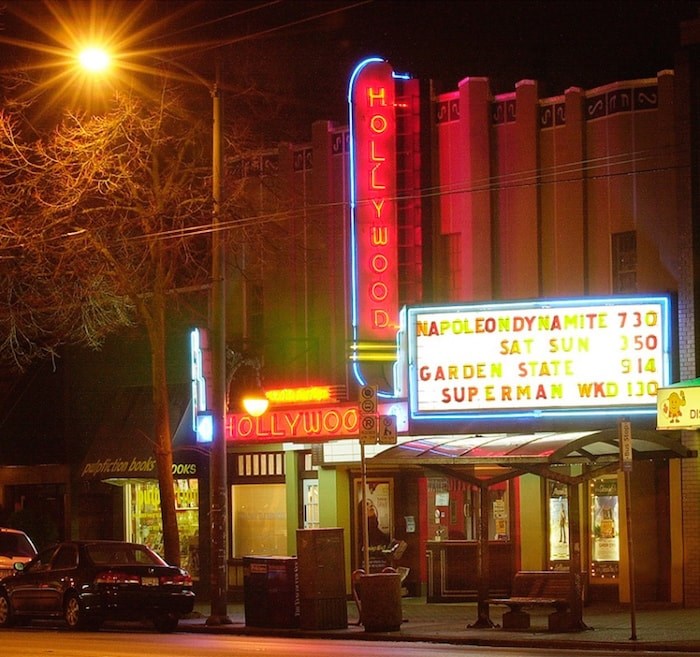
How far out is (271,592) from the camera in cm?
2369

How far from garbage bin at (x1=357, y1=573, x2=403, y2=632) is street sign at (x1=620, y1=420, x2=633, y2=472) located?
4.31m

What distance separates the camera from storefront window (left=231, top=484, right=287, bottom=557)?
31.0m

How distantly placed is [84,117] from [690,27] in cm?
1116

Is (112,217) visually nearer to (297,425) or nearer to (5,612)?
(297,425)

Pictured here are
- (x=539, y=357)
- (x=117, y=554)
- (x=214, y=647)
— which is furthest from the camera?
(x=539, y=357)

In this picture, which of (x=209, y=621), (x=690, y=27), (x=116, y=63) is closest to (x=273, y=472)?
(x=209, y=621)

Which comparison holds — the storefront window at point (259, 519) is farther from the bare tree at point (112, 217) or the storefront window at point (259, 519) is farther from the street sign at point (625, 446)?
the street sign at point (625, 446)

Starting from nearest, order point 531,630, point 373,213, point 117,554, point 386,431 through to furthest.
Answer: point 531,630
point 386,431
point 117,554
point 373,213

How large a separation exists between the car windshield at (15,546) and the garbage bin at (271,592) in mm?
7251

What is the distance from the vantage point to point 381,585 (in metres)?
22.2

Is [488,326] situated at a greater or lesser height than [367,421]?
greater

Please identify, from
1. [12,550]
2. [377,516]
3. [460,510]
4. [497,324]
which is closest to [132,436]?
[12,550]

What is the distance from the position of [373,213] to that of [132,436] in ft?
32.3

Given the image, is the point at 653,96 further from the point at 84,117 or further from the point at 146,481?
the point at 146,481
